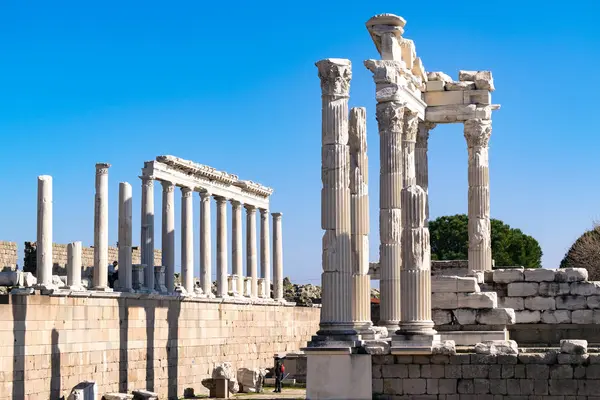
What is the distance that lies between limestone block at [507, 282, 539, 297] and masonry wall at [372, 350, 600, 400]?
8010 mm

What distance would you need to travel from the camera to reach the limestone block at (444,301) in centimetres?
3238

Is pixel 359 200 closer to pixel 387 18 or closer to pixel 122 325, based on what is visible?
pixel 387 18

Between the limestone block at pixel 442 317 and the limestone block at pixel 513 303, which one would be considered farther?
the limestone block at pixel 513 303

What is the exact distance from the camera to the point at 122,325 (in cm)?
3644

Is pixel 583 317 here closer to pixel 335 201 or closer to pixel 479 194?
pixel 479 194

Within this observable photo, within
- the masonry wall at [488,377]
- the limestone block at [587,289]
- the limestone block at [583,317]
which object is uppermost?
the limestone block at [587,289]

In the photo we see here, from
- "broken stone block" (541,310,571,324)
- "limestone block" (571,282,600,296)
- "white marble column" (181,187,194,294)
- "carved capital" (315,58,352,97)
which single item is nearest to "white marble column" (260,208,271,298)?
"white marble column" (181,187,194,294)

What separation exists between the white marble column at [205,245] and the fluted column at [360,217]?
53.2 ft

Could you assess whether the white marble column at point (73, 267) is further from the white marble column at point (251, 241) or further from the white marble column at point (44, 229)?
the white marble column at point (251, 241)

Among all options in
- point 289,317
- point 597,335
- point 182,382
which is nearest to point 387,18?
point 597,335

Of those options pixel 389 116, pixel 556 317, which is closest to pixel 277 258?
pixel 556 317

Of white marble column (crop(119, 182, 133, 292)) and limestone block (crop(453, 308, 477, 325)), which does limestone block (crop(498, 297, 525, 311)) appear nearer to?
limestone block (crop(453, 308, 477, 325))

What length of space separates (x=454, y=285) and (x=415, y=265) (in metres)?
4.14

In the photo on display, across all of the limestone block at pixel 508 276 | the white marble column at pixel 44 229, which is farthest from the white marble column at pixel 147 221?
the limestone block at pixel 508 276
